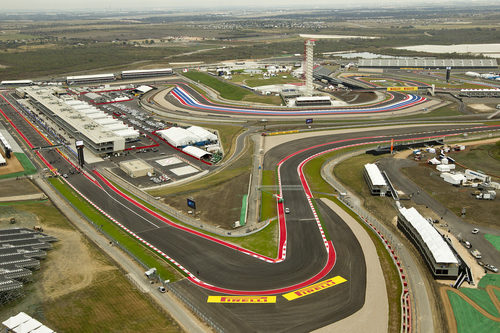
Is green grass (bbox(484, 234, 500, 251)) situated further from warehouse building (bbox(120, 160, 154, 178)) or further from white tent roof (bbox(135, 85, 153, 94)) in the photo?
white tent roof (bbox(135, 85, 153, 94))

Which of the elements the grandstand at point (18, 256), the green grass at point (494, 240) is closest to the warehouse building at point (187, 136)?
the grandstand at point (18, 256)

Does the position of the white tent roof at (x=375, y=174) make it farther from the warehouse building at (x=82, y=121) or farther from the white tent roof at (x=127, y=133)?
the white tent roof at (x=127, y=133)

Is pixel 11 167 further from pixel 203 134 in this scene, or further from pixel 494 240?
pixel 494 240

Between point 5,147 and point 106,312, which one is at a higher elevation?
point 5,147

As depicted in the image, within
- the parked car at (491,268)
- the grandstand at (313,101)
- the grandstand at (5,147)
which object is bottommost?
the parked car at (491,268)

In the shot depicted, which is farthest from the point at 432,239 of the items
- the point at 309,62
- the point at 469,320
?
the point at 309,62

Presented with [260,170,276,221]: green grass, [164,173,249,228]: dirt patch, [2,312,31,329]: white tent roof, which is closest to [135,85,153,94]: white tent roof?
[260,170,276,221]: green grass
